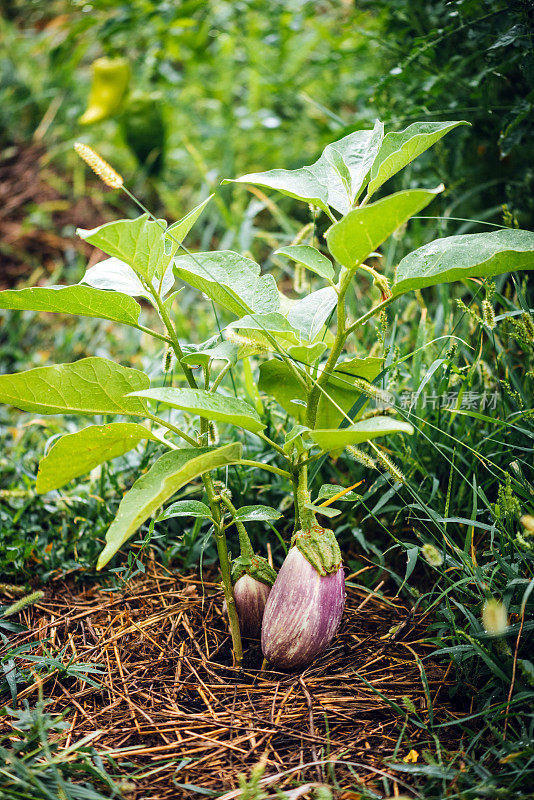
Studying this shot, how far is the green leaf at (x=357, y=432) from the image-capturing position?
65cm

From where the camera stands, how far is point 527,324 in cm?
91

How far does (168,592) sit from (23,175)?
251cm

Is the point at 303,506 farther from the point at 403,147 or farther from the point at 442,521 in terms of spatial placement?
the point at 403,147

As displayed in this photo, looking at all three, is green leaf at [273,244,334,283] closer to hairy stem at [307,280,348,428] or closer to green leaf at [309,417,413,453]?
hairy stem at [307,280,348,428]

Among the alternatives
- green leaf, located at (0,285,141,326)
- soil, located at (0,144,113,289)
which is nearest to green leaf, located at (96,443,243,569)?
green leaf, located at (0,285,141,326)

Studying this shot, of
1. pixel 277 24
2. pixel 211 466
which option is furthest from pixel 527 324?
pixel 277 24

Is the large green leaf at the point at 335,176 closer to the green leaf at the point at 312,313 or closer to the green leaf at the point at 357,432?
the green leaf at the point at 312,313

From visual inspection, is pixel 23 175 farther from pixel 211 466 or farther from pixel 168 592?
pixel 211 466

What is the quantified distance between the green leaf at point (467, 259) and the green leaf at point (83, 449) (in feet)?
1.32

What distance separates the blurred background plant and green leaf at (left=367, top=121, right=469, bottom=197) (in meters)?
0.24

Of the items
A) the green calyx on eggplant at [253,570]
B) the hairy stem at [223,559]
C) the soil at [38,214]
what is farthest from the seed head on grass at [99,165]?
the soil at [38,214]

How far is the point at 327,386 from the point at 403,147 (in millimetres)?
351

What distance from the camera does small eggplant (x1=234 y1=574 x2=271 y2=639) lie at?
89 centimetres

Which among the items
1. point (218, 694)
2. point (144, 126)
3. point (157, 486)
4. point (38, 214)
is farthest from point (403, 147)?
Result: point (38, 214)
